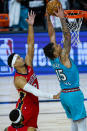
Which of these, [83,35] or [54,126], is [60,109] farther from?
[83,35]

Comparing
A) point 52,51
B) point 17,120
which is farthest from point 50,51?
point 17,120

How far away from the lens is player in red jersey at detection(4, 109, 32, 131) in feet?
17.7

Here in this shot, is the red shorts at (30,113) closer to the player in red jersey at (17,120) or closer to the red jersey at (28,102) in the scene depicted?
the red jersey at (28,102)

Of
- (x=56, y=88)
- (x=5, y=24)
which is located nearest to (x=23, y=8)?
(x=5, y=24)

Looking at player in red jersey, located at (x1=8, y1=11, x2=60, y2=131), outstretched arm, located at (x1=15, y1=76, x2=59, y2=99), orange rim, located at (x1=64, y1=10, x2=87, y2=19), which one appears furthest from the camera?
orange rim, located at (x1=64, y1=10, x2=87, y2=19)

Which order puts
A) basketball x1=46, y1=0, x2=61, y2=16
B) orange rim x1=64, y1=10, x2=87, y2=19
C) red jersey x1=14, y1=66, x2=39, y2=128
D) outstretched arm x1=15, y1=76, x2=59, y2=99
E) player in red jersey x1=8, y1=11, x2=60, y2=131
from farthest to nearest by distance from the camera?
orange rim x1=64, y1=10, x2=87, y2=19 → basketball x1=46, y1=0, x2=61, y2=16 → red jersey x1=14, y1=66, x2=39, y2=128 → player in red jersey x1=8, y1=11, x2=60, y2=131 → outstretched arm x1=15, y1=76, x2=59, y2=99

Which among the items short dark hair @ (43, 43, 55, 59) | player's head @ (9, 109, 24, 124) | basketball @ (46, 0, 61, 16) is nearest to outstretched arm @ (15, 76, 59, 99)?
player's head @ (9, 109, 24, 124)

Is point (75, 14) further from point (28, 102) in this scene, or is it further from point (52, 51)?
point (28, 102)

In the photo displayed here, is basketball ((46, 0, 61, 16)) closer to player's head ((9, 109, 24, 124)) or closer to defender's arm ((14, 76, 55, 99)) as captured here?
defender's arm ((14, 76, 55, 99))

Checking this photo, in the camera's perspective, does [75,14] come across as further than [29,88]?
Yes

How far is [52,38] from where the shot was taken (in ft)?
19.9

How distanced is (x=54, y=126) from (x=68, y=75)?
1.94m

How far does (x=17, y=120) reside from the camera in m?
5.45

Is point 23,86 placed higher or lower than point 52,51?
lower
